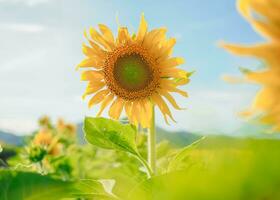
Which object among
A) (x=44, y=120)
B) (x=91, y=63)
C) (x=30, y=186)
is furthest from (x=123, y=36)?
(x=44, y=120)

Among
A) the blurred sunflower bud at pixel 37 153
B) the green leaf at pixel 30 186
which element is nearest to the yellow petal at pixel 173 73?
the green leaf at pixel 30 186

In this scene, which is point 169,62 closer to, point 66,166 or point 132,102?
point 132,102

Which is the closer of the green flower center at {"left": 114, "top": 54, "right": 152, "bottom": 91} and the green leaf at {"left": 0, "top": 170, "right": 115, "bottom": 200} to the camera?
the green leaf at {"left": 0, "top": 170, "right": 115, "bottom": 200}

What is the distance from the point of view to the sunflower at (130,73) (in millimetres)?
1772

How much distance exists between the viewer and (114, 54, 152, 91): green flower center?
1.90 meters

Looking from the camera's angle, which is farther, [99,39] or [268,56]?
[99,39]

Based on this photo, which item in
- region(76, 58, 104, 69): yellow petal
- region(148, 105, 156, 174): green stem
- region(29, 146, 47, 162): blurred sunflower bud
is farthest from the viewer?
region(29, 146, 47, 162): blurred sunflower bud

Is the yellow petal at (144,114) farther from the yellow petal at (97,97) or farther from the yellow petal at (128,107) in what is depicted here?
the yellow petal at (97,97)

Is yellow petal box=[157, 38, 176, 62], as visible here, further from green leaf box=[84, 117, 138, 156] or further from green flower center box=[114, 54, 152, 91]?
green leaf box=[84, 117, 138, 156]

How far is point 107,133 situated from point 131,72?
883mm

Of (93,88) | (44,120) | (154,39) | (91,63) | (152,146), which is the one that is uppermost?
(154,39)

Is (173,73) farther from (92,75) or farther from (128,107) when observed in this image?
(92,75)

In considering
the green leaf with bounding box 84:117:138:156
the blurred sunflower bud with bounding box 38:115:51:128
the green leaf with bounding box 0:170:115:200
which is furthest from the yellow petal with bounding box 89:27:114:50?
the blurred sunflower bud with bounding box 38:115:51:128

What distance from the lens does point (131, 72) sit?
1998 millimetres
